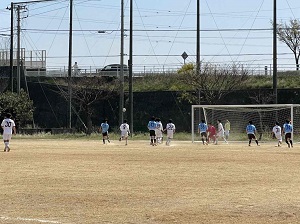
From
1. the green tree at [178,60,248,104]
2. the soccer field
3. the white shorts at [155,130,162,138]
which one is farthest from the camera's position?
the green tree at [178,60,248,104]

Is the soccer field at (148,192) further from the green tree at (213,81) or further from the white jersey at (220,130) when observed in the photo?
the green tree at (213,81)

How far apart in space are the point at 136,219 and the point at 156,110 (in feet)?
166

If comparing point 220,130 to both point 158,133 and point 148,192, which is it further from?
point 148,192

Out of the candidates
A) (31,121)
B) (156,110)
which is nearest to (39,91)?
(31,121)

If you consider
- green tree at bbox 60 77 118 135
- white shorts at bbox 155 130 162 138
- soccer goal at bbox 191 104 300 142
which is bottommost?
white shorts at bbox 155 130 162 138

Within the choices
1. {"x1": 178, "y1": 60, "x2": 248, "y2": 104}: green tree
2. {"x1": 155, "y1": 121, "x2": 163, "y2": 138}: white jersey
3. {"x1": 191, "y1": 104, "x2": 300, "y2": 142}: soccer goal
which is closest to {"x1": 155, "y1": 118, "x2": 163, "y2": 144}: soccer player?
{"x1": 155, "y1": 121, "x2": 163, "y2": 138}: white jersey

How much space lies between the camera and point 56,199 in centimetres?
1417

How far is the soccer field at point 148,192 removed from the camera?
12.1 metres

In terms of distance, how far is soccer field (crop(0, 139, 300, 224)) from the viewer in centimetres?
1205

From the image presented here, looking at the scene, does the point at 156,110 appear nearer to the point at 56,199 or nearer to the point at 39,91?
the point at 39,91

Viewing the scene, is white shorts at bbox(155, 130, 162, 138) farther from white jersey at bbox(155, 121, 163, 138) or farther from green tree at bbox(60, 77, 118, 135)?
green tree at bbox(60, 77, 118, 135)

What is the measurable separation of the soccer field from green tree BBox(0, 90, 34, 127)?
36.8m

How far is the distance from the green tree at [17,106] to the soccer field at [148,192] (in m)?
36.8

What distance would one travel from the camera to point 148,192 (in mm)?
15320
